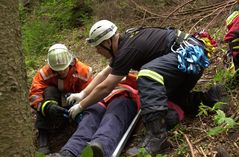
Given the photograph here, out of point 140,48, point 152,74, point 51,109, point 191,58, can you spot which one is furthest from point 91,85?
point 191,58

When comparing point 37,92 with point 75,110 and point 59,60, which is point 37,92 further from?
point 75,110

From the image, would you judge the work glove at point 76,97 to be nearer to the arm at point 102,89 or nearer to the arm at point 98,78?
the arm at point 98,78

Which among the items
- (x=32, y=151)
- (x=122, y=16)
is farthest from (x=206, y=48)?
(x=122, y=16)

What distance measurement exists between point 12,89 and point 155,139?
2.01 metres

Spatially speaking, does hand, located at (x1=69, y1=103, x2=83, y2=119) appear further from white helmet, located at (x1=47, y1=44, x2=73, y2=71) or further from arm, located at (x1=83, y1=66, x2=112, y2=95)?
white helmet, located at (x1=47, y1=44, x2=73, y2=71)

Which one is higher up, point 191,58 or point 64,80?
point 191,58

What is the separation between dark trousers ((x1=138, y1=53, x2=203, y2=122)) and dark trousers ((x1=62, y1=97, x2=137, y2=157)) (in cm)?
37

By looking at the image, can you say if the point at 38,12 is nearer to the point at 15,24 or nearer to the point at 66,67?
the point at 66,67

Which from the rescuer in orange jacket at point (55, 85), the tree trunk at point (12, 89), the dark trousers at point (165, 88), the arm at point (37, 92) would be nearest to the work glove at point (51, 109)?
the rescuer in orange jacket at point (55, 85)

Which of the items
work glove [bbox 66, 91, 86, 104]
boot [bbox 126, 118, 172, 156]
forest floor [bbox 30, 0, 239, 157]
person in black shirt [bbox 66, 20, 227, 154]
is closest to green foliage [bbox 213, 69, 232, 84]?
forest floor [bbox 30, 0, 239, 157]

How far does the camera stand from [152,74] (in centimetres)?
366

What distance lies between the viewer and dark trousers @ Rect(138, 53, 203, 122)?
3525mm

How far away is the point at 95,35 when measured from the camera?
4121 millimetres

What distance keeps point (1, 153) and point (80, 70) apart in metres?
3.13
